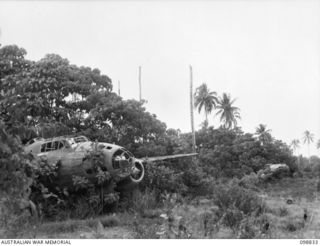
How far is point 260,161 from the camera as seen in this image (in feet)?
140

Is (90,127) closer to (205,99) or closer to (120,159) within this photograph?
(120,159)

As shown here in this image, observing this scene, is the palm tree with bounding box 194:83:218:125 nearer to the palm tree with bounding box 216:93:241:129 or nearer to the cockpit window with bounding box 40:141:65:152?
the palm tree with bounding box 216:93:241:129

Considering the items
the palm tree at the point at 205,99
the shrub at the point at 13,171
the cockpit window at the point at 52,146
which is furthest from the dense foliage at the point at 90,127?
the palm tree at the point at 205,99

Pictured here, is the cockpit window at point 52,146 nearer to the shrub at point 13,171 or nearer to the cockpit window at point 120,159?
the cockpit window at point 120,159

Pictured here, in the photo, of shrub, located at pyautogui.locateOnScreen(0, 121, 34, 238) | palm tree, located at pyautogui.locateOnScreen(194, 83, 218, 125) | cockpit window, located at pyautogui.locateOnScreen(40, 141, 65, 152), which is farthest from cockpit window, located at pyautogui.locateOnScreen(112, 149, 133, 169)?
palm tree, located at pyautogui.locateOnScreen(194, 83, 218, 125)

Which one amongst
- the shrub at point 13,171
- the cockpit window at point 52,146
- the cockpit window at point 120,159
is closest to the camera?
the shrub at point 13,171

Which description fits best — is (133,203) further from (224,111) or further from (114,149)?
(224,111)

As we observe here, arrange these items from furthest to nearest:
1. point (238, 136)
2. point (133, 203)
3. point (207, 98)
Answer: point (207, 98) → point (238, 136) → point (133, 203)

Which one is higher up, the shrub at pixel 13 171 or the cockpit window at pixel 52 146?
the cockpit window at pixel 52 146

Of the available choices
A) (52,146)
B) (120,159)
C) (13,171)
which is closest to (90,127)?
(52,146)

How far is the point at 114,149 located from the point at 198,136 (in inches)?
1370

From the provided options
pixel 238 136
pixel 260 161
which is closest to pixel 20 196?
pixel 260 161

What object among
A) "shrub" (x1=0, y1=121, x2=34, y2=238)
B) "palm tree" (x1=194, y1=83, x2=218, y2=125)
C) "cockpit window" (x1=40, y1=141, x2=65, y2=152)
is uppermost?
"palm tree" (x1=194, y1=83, x2=218, y2=125)

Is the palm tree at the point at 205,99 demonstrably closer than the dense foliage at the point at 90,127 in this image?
No
